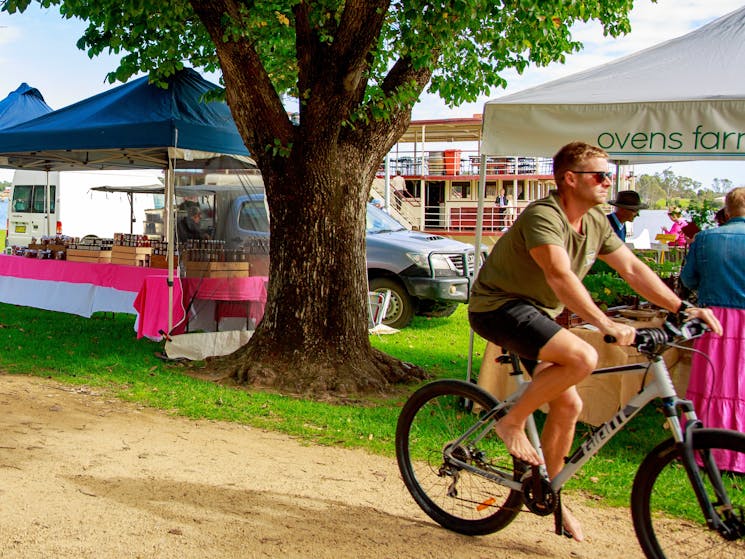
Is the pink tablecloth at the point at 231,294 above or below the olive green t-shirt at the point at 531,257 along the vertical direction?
below

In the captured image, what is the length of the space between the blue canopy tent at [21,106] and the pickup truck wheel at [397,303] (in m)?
6.21

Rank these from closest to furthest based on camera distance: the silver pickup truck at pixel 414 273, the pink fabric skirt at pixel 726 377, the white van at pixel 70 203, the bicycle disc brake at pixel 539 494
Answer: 1. the bicycle disc brake at pixel 539 494
2. the pink fabric skirt at pixel 726 377
3. the silver pickup truck at pixel 414 273
4. the white van at pixel 70 203

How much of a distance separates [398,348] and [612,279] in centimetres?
459

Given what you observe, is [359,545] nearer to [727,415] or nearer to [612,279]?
[727,415]

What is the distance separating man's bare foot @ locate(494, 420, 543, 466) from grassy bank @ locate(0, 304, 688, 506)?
1351mm

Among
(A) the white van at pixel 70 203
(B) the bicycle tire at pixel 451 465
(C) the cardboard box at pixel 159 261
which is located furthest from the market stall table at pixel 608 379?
(A) the white van at pixel 70 203

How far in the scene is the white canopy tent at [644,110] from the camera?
18.6 ft

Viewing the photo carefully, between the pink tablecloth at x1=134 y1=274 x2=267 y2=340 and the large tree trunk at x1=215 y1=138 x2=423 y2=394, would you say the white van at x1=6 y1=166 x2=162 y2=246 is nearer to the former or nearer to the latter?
the pink tablecloth at x1=134 y1=274 x2=267 y2=340

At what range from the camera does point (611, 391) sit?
5.80 metres

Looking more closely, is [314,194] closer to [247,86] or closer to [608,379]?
[247,86]

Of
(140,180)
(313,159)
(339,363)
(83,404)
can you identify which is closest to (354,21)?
(313,159)

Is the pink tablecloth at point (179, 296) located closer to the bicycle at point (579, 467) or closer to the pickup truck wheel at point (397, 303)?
the pickup truck wheel at point (397, 303)

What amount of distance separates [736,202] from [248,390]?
460 centimetres

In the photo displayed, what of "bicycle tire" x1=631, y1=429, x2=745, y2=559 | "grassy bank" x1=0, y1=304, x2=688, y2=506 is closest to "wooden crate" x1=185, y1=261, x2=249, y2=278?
"grassy bank" x1=0, y1=304, x2=688, y2=506
